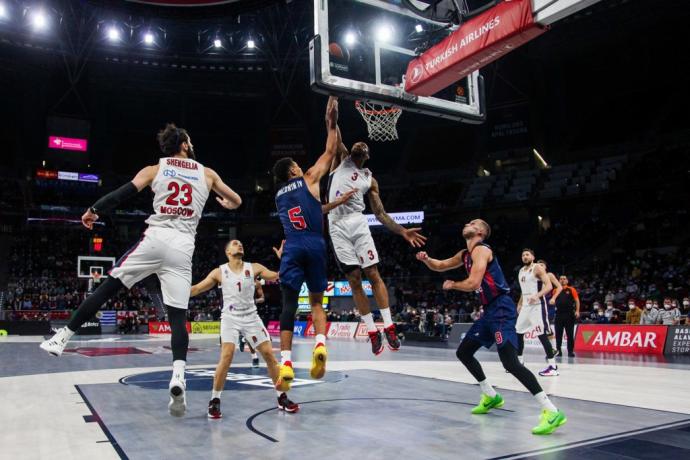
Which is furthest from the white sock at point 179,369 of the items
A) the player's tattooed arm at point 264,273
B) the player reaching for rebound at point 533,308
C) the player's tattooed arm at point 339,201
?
the player reaching for rebound at point 533,308

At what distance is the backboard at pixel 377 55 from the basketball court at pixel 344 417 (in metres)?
4.35

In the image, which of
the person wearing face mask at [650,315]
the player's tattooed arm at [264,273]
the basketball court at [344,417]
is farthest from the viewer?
the person wearing face mask at [650,315]

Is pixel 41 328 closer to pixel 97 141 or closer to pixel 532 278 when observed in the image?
pixel 97 141

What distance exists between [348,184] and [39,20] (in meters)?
28.7

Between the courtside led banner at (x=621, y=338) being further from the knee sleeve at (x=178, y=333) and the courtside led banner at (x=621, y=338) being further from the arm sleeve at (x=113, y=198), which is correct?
the arm sleeve at (x=113, y=198)

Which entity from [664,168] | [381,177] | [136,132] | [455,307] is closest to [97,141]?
[136,132]

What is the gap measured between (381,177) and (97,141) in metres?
19.6

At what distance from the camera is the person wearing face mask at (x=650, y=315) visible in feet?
54.3

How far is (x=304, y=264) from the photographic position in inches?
236

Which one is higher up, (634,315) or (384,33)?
(384,33)

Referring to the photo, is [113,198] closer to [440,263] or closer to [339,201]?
[339,201]

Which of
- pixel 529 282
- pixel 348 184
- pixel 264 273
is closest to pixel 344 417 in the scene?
pixel 264 273

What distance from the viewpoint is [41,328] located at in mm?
25516

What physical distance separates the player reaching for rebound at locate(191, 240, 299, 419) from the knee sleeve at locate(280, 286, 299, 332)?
67cm
